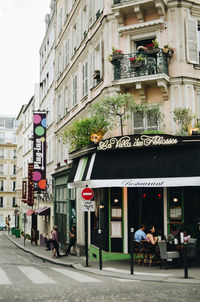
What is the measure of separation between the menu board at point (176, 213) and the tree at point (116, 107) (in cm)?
364

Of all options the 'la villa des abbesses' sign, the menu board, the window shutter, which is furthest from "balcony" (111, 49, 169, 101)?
the menu board

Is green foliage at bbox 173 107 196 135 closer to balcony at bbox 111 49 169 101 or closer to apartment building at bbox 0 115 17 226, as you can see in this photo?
balcony at bbox 111 49 169 101

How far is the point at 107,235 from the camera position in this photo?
53.2ft

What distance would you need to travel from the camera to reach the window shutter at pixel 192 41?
16047 mm

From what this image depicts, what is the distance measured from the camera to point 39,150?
29578 mm

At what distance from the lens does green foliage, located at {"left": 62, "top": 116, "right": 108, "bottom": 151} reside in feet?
53.4

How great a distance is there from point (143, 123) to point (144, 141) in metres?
2.08

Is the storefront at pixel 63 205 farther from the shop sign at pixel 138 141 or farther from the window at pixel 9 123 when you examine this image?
the window at pixel 9 123

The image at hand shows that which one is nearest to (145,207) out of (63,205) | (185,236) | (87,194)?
(185,236)

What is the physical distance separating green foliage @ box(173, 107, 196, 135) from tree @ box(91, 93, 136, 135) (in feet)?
5.34

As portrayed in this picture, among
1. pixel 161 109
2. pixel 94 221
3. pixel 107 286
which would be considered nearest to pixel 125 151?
pixel 161 109

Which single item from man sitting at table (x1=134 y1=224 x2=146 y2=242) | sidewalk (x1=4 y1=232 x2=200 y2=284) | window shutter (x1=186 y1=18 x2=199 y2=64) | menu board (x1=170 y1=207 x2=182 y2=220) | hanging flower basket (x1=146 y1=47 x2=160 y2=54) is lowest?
sidewalk (x1=4 y1=232 x2=200 y2=284)

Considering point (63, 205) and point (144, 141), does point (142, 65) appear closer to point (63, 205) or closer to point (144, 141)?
point (144, 141)

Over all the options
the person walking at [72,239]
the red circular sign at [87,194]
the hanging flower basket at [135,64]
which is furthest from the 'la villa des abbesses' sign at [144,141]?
the person walking at [72,239]
